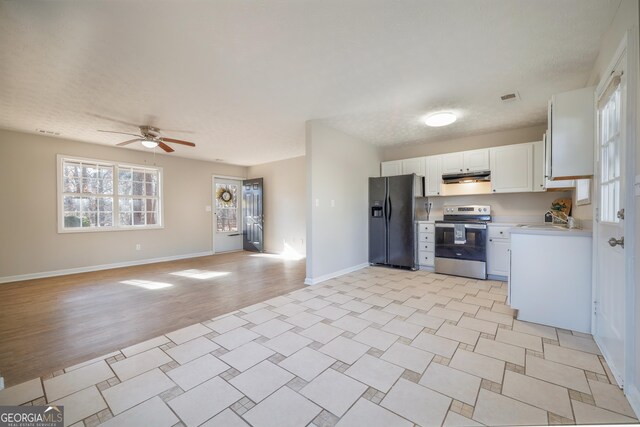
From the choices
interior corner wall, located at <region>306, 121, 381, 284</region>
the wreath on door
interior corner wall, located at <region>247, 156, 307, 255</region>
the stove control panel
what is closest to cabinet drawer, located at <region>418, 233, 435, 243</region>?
the stove control panel

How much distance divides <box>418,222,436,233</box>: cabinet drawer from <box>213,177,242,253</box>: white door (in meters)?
5.31

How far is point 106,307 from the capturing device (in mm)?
3068

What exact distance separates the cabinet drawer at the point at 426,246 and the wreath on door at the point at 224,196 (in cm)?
542

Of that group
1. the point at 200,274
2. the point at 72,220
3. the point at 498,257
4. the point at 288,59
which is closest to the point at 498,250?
the point at 498,257

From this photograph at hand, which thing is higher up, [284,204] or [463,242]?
[284,204]

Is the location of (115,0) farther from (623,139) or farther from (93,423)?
(623,139)

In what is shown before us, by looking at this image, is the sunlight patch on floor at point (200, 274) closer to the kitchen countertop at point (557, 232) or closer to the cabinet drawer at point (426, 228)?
the cabinet drawer at point (426, 228)

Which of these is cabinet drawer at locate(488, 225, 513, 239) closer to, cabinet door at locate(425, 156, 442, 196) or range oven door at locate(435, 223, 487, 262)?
range oven door at locate(435, 223, 487, 262)

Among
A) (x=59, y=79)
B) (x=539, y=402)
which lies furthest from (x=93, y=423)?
(x=59, y=79)

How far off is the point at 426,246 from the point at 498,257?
110 cm

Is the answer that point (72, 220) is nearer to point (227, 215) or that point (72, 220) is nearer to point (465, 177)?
point (227, 215)

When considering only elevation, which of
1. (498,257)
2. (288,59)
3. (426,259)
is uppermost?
(288,59)

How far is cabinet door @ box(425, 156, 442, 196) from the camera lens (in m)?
4.80

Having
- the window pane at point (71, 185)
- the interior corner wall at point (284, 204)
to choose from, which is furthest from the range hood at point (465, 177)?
the window pane at point (71, 185)
